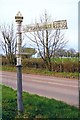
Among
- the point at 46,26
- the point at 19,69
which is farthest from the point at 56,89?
the point at 46,26

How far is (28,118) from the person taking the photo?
6582 millimetres

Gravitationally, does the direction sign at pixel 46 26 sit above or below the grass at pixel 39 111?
above

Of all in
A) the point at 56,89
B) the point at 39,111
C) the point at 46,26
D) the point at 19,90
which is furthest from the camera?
the point at 56,89

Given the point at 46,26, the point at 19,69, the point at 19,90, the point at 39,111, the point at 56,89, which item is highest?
the point at 46,26

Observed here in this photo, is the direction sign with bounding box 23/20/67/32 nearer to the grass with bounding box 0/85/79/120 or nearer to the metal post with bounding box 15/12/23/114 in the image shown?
the metal post with bounding box 15/12/23/114

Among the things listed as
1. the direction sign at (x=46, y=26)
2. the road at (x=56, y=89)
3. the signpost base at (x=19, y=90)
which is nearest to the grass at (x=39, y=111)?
the signpost base at (x=19, y=90)

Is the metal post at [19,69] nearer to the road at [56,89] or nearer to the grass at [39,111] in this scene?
the grass at [39,111]

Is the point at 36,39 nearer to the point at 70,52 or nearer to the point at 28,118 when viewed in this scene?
the point at 70,52

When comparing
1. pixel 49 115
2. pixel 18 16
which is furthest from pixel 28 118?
pixel 18 16

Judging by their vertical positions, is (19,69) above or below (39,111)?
above

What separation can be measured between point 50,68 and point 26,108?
20772mm

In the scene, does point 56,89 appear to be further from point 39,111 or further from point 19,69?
point 19,69

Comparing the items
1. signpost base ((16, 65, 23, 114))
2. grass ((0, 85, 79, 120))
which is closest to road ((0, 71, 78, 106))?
grass ((0, 85, 79, 120))

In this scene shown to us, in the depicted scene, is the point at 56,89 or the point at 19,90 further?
the point at 56,89
